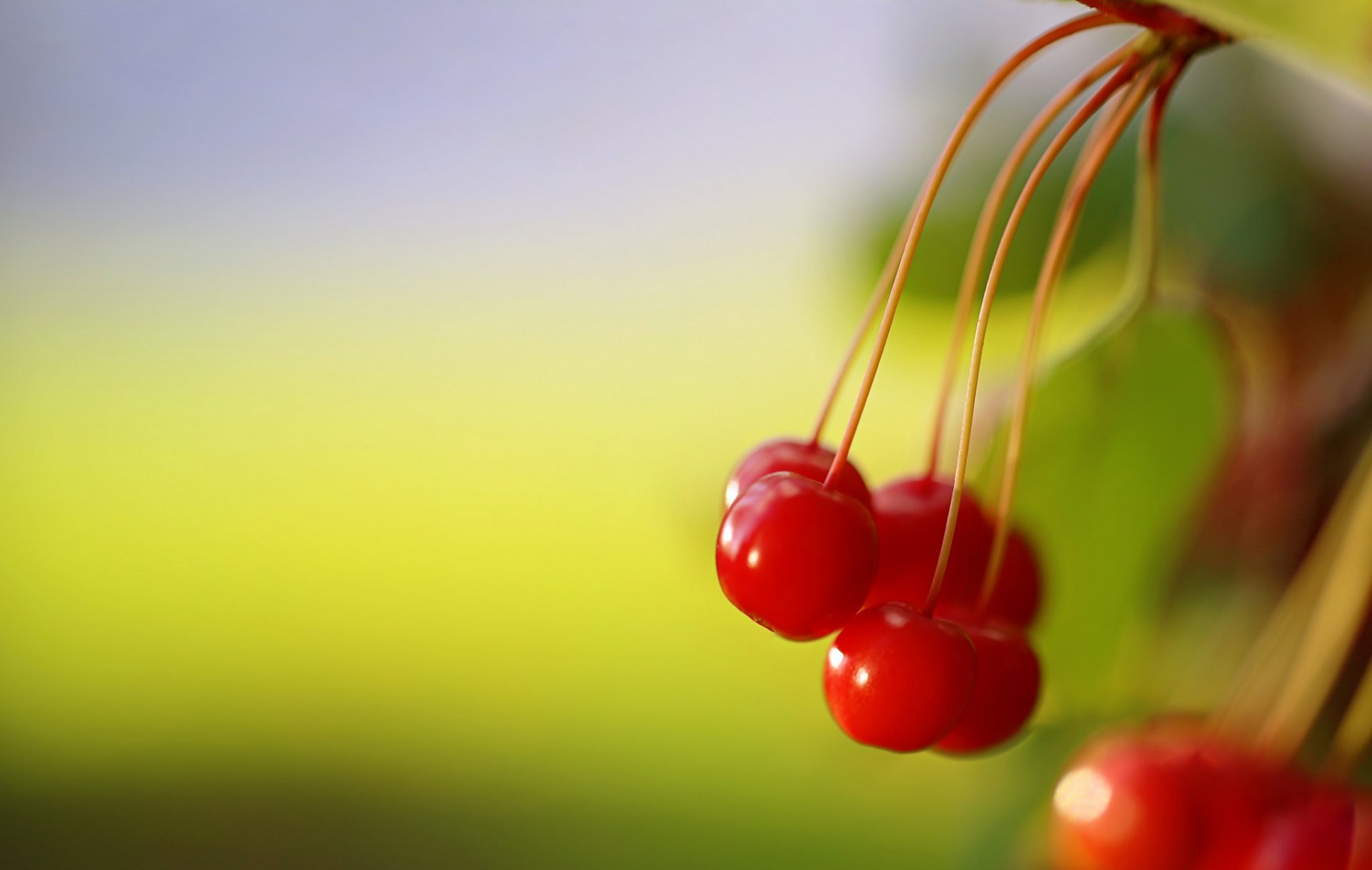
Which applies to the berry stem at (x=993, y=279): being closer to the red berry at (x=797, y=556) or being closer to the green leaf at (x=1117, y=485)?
the red berry at (x=797, y=556)

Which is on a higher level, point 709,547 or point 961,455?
point 709,547

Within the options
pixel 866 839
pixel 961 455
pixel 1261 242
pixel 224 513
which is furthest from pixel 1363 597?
pixel 224 513

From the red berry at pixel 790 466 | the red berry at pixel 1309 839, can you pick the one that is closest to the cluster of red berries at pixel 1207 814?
the red berry at pixel 1309 839

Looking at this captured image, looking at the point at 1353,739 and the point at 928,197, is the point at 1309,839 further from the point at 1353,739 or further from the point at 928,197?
the point at 928,197

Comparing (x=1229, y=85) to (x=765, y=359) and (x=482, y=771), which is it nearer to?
(x=765, y=359)

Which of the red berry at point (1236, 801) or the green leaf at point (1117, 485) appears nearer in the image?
the red berry at point (1236, 801)

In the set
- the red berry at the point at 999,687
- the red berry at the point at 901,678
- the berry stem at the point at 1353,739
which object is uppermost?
the berry stem at the point at 1353,739

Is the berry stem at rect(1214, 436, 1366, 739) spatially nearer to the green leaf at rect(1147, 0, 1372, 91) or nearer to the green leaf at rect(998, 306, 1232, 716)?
the green leaf at rect(998, 306, 1232, 716)
